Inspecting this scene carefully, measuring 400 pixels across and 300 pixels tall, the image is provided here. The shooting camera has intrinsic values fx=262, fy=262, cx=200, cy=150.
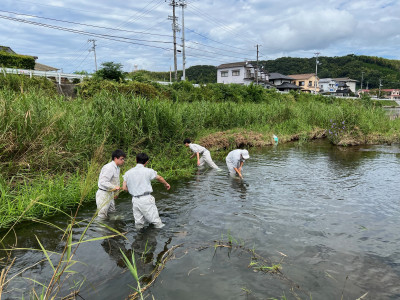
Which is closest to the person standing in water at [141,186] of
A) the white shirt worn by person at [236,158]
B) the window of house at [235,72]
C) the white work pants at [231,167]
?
the white shirt worn by person at [236,158]

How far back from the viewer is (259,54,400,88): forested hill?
10850cm

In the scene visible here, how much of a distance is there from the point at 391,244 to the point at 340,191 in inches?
125

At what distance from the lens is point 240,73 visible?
63.6 m

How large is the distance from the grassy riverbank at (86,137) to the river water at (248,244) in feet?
2.48

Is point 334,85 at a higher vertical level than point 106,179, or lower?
higher

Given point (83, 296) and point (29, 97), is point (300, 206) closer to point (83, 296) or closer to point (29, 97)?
point (83, 296)

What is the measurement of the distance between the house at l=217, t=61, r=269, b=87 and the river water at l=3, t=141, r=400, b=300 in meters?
57.4

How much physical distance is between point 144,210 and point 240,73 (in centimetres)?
6261

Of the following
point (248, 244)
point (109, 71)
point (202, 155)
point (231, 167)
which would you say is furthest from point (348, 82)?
point (248, 244)

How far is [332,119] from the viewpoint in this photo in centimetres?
1848

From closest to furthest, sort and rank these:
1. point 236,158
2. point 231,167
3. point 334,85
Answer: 1. point 236,158
2. point 231,167
3. point 334,85

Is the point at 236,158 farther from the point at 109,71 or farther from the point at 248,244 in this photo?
the point at 109,71

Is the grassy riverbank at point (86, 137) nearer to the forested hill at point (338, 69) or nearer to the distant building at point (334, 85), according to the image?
the forested hill at point (338, 69)

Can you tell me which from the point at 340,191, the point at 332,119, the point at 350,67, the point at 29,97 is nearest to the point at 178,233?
the point at 340,191
